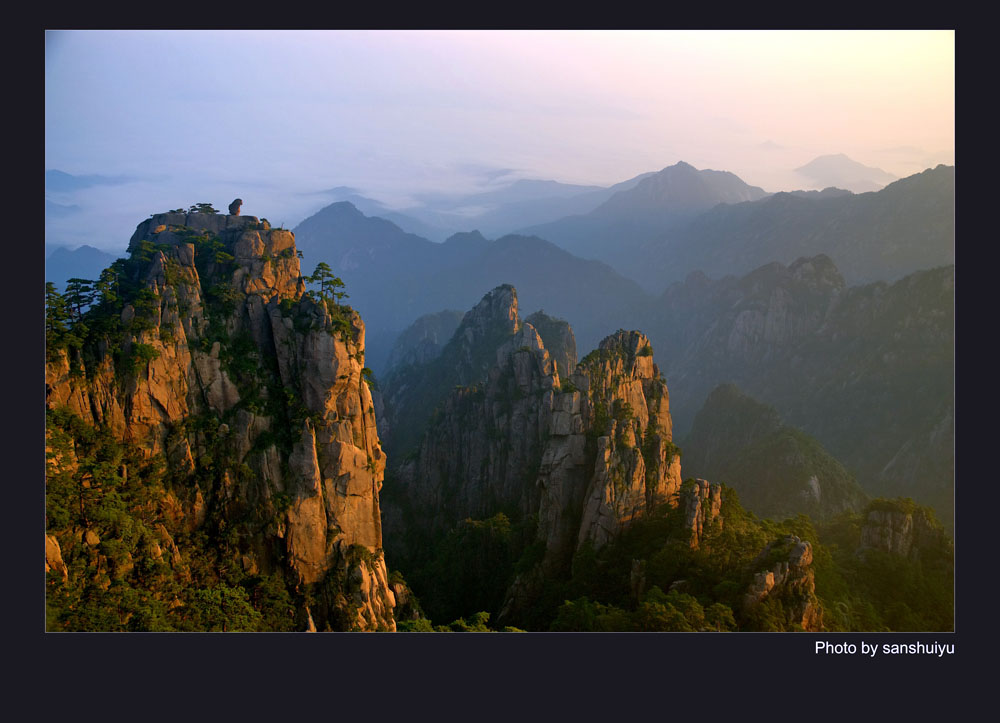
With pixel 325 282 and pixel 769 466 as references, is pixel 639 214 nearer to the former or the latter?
pixel 769 466

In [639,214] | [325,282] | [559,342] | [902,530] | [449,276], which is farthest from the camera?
[639,214]

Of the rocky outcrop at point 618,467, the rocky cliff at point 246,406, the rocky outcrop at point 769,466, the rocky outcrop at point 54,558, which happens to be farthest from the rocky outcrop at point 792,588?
the rocky outcrop at point 769,466

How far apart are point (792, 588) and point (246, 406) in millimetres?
22121

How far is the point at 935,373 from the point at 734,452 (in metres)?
24.2

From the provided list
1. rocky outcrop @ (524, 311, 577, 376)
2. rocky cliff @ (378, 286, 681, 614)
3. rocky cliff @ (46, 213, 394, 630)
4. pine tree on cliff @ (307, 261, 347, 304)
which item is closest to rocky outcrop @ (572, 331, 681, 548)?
rocky cliff @ (378, 286, 681, 614)

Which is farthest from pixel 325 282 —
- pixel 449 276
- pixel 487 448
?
pixel 449 276

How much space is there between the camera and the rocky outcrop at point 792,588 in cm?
2200

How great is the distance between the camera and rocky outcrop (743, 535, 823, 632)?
22.0m

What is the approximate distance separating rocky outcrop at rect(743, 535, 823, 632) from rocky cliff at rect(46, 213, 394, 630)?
14549 millimetres

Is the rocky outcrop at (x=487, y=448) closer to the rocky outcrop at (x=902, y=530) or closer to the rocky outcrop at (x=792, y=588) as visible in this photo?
the rocky outcrop at (x=902, y=530)

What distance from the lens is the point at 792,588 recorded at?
890 inches

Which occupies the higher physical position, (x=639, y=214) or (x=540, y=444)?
(x=639, y=214)

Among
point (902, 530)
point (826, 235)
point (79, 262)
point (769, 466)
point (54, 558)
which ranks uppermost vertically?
point (826, 235)

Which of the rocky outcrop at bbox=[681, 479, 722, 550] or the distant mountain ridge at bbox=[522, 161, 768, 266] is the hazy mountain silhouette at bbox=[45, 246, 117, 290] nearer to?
the rocky outcrop at bbox=[681, 479, 722, 550]
